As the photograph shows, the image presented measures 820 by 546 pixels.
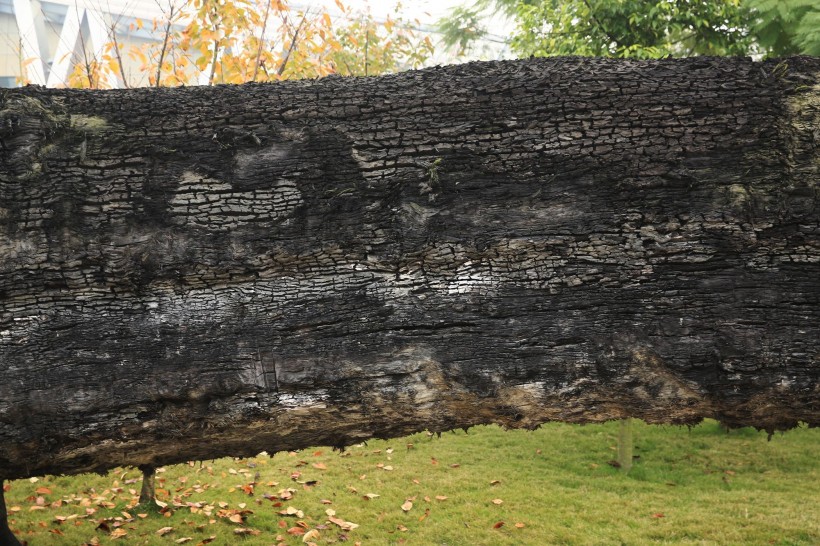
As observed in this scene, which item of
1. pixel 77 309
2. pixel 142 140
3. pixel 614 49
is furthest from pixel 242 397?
pixel 614 49

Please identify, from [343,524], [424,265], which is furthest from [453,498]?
[424,265]

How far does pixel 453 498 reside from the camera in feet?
21.7

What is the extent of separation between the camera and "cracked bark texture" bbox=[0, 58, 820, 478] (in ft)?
7.59

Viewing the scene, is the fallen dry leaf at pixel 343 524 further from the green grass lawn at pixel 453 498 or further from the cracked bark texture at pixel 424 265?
the cracked bark texture at pixel 424 265

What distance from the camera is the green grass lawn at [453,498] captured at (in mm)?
5746

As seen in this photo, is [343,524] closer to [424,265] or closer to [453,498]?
[453,498]

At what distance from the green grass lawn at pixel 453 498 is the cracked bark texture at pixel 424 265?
11.7ft

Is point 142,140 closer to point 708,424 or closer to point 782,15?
point 782,15

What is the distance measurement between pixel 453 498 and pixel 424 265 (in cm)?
482

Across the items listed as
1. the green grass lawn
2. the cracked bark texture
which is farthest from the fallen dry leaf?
the cracked bark texture

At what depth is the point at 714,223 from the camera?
90.8 inches

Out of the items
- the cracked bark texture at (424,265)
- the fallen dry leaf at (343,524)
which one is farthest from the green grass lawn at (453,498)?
the cracked bark texture at (424,265)

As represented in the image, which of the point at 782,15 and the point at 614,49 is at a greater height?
the point at 614,49

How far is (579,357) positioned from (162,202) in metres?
1.54
